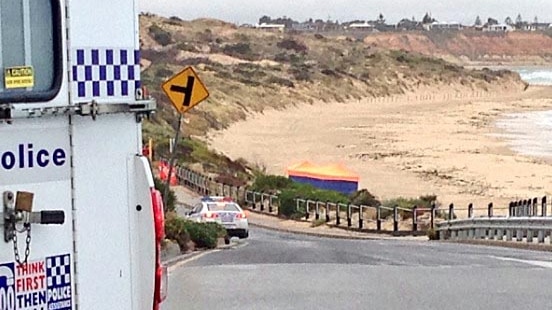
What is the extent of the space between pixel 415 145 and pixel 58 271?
65866 mm

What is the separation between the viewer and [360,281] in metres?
13.8

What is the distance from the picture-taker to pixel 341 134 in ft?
258

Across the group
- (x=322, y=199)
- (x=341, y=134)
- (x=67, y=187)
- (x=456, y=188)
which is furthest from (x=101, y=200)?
(x=341, y=134)

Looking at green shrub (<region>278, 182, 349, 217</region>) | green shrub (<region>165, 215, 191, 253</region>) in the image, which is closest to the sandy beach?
green shrub (<region>278, 182, 349, 217</region>)

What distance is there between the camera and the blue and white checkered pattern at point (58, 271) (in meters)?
4.72

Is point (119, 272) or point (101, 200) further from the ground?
point (101, 200)

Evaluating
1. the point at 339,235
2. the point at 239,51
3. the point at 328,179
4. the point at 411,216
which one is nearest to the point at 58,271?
the point at 339,235

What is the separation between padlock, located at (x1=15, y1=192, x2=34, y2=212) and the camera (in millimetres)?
4551

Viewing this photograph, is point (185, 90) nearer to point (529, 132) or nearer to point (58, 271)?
point (58, 271)

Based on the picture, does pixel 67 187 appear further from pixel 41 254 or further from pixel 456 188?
pixel 456 188

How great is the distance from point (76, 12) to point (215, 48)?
517 feet

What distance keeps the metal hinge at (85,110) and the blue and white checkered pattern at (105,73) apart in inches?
1.8

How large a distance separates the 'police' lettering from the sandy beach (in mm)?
37142

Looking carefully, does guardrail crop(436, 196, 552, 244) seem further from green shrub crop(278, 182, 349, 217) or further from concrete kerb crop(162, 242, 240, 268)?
green shrub crop(278, 182, 349, 217)
